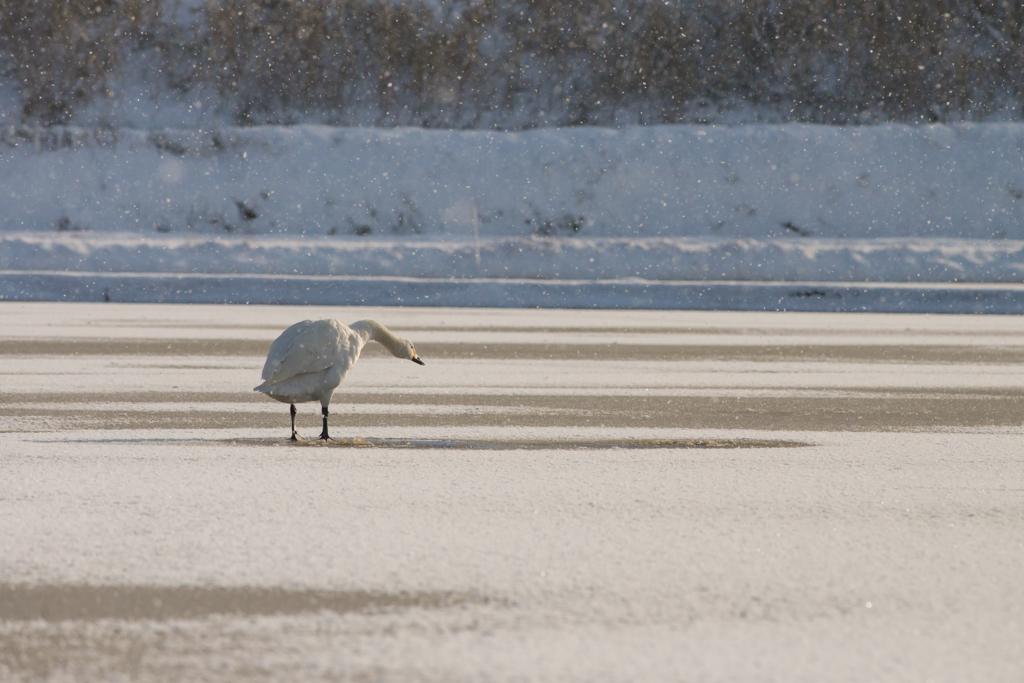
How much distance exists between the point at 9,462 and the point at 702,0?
26129 mm

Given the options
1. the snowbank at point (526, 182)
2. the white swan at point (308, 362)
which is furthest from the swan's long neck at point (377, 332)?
the snowbank at point (526, 182)

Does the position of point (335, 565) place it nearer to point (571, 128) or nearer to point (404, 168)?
point (404, 168)

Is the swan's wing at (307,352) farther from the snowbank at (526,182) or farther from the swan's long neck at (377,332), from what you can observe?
the snowbank at (526,182)

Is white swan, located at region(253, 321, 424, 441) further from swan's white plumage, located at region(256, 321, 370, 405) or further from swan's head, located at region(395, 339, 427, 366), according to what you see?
swan's head, located at region(395, 339, 427, 366)

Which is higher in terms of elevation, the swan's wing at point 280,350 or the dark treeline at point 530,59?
the dark treeline at point 530,59

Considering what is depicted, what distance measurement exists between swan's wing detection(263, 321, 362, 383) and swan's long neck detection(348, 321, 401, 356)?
0.38 metres

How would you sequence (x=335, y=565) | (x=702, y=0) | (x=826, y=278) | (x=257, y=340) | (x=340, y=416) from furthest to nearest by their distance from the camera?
(x=702, y=0), (x=826, y=278), (x=257, y=340), (x=340, y=416), (x=335, y=565)

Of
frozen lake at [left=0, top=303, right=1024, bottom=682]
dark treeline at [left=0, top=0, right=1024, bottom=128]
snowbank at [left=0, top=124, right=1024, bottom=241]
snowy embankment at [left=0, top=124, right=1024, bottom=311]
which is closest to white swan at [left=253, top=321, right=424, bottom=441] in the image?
frozen lake at [left=0, top=303, right=1024, bottom=682]

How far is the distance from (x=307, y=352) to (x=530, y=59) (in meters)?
23.1

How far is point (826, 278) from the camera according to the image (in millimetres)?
17031

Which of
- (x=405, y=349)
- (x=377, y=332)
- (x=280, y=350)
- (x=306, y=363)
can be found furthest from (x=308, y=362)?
(x=405, y=349)

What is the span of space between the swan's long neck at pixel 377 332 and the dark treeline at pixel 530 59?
1983 cm

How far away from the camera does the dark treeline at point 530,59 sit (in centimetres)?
2648

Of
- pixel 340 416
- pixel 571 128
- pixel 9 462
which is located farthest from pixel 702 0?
pixel 9 462
